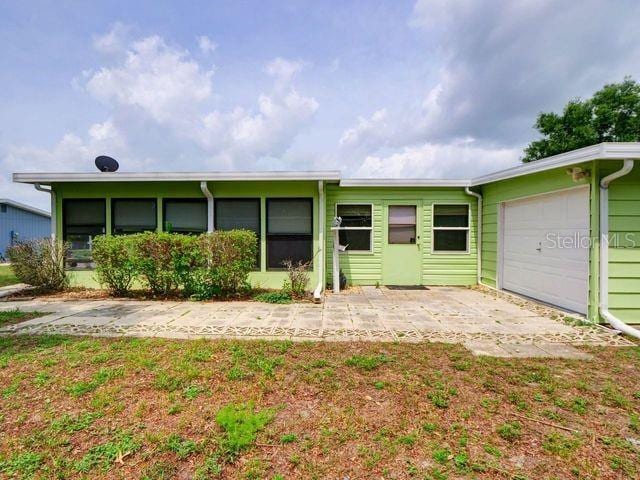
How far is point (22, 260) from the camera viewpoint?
633 centimetres

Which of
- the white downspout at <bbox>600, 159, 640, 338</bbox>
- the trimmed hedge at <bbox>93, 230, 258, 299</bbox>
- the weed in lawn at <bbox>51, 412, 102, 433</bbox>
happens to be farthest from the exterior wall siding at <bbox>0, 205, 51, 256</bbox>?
the white downspout at <bbox>600, 159, 640, 338</bbox>

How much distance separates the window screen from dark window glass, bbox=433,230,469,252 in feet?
1.97

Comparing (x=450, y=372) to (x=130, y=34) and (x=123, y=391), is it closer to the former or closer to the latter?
(x=123, y=391)

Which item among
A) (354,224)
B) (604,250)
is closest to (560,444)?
(604,250)

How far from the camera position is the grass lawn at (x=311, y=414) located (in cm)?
175

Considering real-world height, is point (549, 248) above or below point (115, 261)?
above

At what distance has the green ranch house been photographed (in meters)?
5.18

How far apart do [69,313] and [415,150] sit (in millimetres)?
12966

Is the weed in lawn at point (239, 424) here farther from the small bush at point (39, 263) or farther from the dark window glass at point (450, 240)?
the small bush at point (39, 263)

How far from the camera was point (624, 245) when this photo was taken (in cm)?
443

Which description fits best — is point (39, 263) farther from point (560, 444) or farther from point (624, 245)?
point (624, 245)

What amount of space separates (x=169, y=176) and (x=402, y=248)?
18.7 feet

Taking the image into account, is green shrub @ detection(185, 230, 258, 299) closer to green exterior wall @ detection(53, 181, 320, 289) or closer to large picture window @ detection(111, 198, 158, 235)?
green exterior wall @ detection(53, 181, 320, 289)

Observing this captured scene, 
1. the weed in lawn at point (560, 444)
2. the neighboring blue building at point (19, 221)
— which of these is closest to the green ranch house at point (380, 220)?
the weed in lawn at point (560, 444)
